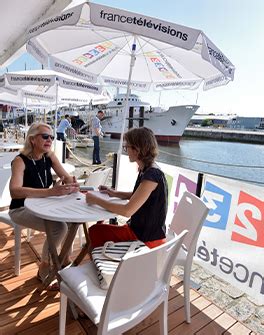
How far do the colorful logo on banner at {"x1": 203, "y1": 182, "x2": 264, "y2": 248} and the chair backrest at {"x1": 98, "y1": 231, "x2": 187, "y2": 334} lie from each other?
1140 millimetres

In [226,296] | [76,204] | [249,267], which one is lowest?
[226,296]

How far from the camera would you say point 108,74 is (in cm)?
385

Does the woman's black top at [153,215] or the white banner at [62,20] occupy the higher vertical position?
the white banner at [62,20]

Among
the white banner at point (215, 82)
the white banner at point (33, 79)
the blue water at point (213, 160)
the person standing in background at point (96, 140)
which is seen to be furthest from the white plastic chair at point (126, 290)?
the person standing in background at point (96, 140)

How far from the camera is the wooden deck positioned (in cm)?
175

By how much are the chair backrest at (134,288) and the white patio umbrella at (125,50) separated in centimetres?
144

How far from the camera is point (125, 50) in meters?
3.39

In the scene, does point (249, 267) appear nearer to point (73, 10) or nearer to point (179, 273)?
point (179, 273)

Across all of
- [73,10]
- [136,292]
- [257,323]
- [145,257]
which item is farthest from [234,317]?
[73,10]

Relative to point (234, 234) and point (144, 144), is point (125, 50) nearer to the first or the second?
point (144, 144)

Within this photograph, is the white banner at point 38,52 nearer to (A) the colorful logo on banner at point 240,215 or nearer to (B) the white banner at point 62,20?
(B) the white banner at point 62,20

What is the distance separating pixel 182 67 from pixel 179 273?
2496mm

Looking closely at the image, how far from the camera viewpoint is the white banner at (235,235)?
2.17 metres

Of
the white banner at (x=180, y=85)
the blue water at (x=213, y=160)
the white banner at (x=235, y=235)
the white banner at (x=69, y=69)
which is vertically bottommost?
the blue water at (x=213, y=160)
